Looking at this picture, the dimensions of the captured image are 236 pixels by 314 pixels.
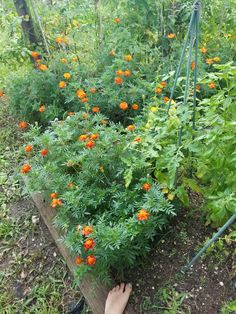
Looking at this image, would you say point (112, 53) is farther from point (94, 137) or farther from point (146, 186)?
point (146, 186)

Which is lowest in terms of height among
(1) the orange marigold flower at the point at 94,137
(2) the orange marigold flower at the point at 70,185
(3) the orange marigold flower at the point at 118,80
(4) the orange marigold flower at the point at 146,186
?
(4) the orange marigold flower at the point at 146,186

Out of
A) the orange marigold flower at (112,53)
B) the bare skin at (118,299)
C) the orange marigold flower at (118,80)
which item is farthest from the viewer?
the orange marigold flower at (112,53)

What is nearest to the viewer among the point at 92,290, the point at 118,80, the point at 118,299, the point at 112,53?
the point at 118,299

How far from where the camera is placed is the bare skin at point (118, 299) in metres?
1.80

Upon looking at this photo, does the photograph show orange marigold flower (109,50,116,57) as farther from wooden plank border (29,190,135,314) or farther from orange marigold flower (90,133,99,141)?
wooden plank border (29,190,135,314)

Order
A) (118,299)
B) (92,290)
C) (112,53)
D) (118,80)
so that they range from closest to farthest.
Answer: (118,299), (92,290), (118,80), (112,53)

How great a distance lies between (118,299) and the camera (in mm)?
1823

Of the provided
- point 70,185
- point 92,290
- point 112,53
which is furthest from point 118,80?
point 92,290

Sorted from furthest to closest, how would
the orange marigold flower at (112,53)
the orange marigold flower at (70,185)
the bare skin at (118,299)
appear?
the orange marigold flower at (112,53), the orange marigold flower at (70,185), the bare skin at (118,299)

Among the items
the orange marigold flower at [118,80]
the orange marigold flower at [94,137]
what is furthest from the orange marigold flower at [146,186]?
the orange marigold flower at [118,80]

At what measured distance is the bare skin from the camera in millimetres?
1802

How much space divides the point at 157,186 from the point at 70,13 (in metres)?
2.26

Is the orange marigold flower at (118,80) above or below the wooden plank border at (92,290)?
above

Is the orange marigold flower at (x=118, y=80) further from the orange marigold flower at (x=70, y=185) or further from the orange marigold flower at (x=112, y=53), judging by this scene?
the orange marigold flower at (x=70, y=185)
